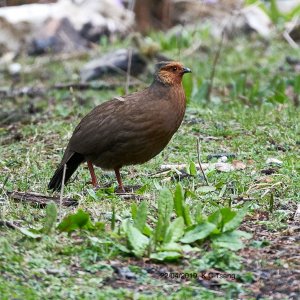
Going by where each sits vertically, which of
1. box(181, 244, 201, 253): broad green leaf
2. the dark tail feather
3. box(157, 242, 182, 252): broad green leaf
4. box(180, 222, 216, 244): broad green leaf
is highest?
the dark tail feather

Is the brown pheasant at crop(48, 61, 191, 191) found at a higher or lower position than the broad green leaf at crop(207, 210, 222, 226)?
higher

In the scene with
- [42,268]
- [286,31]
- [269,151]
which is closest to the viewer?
[42,268]

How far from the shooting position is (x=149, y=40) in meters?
12.7

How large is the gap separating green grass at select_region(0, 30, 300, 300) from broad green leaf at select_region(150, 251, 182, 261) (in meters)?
0.05

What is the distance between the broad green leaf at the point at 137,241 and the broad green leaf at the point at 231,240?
42 centimetres

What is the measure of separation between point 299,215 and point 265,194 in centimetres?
50

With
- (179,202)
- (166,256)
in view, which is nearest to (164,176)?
(179,202)

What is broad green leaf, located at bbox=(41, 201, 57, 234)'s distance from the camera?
4.76 m

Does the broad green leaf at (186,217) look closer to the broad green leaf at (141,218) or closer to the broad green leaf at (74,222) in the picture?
the broad green leaf at (141,218)

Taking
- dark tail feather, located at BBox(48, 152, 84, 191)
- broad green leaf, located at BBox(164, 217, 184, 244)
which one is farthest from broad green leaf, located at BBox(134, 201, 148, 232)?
dark tail feather, located at BBox(48, 152, 84, 191)

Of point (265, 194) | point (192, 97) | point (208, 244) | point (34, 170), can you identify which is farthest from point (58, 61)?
point (208, 244)

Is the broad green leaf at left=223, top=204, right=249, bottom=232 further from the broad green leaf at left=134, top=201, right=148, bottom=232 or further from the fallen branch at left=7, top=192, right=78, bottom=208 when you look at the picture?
the fallen branch at left=7, top=192, right=78, bottom=208

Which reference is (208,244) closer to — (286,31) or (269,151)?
(269,151)

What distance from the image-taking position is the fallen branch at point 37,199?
5.72m
